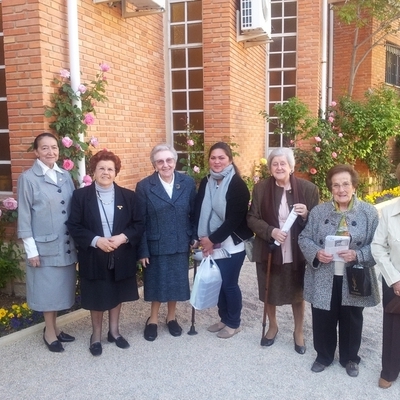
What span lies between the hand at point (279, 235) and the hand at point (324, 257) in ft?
0.99

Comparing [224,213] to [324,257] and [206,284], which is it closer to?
[206,284]

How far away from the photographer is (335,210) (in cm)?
336

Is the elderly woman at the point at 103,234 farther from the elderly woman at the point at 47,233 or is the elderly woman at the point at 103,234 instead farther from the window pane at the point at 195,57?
the window pane at the point at 195,57

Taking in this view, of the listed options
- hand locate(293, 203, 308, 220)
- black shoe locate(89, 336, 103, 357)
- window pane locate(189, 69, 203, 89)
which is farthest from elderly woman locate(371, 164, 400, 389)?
window pane locate(189, 69, 203, 89)

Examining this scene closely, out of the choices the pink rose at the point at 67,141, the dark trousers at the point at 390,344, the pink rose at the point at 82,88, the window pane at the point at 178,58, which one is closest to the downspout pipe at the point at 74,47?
the pink rose at the point at 82,88

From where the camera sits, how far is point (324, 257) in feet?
10.8

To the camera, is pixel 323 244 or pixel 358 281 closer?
pixel 358 281

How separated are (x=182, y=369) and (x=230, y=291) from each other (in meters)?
0.83

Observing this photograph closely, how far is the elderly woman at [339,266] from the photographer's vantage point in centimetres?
327

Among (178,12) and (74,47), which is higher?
(178,12)

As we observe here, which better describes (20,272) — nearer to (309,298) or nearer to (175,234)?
(175,234)

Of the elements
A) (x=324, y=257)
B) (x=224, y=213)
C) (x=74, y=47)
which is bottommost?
(x=324, y=257)

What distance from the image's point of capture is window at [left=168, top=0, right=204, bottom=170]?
7.83 m

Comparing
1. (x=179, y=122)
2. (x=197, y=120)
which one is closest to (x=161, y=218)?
(x=179, y=122)
